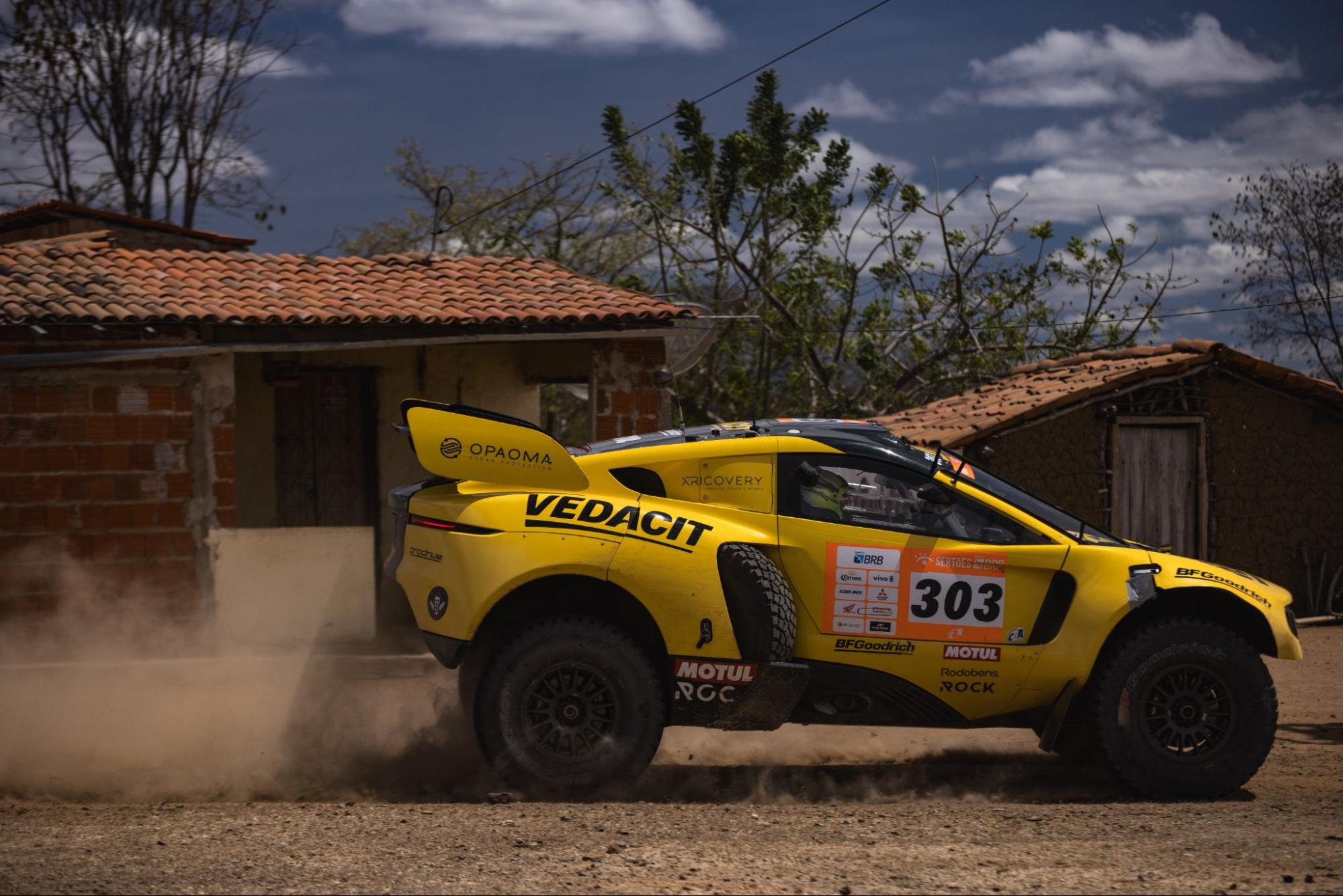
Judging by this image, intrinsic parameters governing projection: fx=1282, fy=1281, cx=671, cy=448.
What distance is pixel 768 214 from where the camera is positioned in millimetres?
22188

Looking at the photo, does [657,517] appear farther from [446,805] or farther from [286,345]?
[286,345]

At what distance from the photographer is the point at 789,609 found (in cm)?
603

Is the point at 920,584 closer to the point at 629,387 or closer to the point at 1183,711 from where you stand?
the point at 1183,711

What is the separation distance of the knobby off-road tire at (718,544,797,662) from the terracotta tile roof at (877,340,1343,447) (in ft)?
27.0

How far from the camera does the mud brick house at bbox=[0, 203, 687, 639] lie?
1091cm

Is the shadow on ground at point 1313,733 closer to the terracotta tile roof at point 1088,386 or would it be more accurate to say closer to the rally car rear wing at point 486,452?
the rally car rear wing at point 486,452

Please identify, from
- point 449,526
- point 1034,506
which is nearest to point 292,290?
point 449,526

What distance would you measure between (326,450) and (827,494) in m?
9.39

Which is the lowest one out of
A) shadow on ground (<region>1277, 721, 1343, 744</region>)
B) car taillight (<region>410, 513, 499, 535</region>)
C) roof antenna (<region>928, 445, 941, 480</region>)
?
shadow on ground (<region>1277, 721, 1343, 744</region>)

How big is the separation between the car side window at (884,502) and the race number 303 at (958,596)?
0.37ft

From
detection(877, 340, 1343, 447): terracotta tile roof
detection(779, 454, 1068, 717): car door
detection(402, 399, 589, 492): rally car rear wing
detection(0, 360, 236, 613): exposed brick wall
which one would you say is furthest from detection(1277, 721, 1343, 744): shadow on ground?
detection(0, 360, 236, 613): exposed brick wall

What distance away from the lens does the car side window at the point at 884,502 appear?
20.3 feet

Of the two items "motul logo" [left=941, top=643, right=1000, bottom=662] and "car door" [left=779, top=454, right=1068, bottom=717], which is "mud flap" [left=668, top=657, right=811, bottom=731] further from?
"motul logo" [left=941, top=643, right=1000, bottom=662]

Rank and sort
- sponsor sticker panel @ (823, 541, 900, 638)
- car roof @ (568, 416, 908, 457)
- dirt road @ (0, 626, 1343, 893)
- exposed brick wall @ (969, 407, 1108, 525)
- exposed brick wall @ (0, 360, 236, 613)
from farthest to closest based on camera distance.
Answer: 1. exposed brick wall @ (969, 407, 1108, 525)
2. exposed brick wall @ (0, 360, 236, 613)
3. car roof @ (568, 416, 908, 457)
4. sponsor sticker panel @ (823, 541, 900, 638)
5. dirt road @ (0, 626, 1343, 893)
